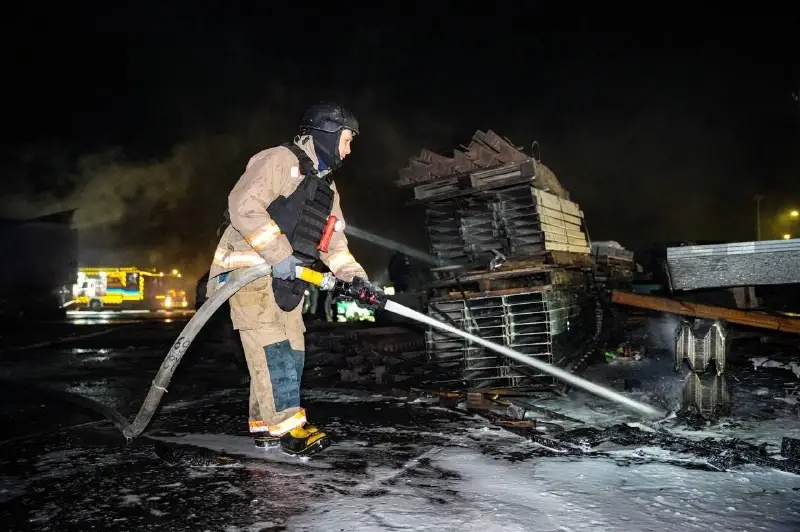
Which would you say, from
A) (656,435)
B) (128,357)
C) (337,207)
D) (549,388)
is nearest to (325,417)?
(337,207)

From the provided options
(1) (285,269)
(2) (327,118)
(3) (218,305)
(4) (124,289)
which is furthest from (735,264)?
(4) (124,289)

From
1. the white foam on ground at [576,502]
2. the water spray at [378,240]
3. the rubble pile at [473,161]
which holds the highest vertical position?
the water spray at [378,240]

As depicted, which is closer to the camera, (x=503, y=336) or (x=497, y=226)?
(x=503, y=336)

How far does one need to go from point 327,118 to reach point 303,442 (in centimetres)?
213

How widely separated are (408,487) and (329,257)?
193 centimetres

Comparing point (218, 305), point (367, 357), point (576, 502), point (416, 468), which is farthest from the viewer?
point (367, 357)

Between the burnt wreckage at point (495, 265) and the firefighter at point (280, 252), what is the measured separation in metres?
2.36

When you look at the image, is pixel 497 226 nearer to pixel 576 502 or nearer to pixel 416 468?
pixel 416 468

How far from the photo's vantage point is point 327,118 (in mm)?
3572

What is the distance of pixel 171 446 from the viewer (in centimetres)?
338

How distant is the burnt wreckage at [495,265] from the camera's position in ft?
17.4

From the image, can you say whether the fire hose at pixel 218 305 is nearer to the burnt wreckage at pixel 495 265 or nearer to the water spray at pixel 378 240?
the burnt wreckage at pixel 495 265

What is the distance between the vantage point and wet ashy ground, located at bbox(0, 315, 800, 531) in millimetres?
2271

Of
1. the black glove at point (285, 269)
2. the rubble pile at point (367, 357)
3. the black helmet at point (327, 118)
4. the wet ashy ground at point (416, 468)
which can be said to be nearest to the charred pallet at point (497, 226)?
the rubble pile at point (367, 357)
